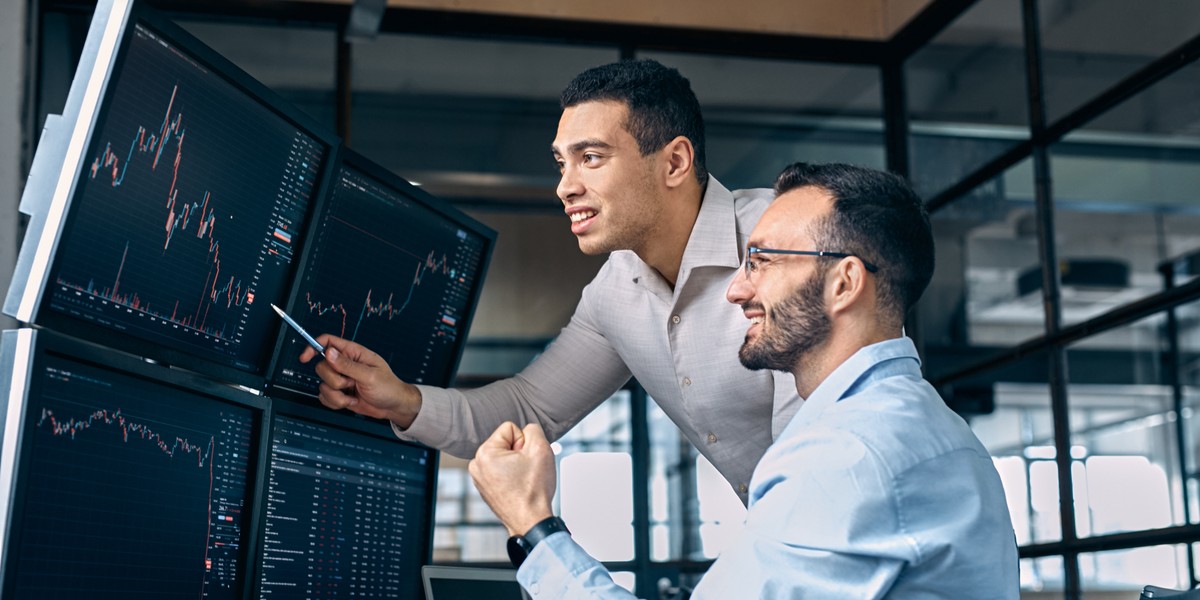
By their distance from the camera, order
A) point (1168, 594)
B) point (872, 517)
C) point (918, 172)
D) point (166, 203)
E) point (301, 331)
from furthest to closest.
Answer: point (918, 172), point (1168, 594), point (301, 331), point (166, 203), point (872, 517)

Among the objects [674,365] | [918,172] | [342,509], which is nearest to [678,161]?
[674,365]

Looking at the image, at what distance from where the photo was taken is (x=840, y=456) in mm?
1232

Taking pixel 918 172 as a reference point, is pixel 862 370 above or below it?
below

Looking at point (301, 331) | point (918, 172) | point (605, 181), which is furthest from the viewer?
point (918, 172)

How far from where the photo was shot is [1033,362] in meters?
4.03

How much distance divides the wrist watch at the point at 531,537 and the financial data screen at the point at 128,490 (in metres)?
0.41

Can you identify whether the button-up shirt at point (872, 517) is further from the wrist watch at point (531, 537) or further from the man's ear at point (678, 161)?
the man's ear at point (678, 161)

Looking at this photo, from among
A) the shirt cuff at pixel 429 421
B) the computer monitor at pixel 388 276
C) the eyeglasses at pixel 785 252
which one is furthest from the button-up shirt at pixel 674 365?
the eyeglasses at pixel 785 252

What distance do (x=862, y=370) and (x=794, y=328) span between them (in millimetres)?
125

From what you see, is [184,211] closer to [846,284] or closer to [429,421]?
[429,421]

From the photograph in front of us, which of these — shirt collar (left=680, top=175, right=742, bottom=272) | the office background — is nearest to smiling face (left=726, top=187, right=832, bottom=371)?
shirt collar (left=680, top=175, right=742, bottom=272)

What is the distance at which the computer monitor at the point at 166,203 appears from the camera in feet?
4.33

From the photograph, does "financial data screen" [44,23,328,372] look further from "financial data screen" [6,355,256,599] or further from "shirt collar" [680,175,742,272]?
"shirt collar" [680,175,742,272]

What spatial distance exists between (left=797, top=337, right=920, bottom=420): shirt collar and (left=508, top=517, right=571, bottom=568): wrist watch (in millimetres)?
304
